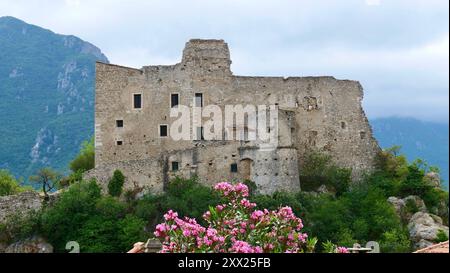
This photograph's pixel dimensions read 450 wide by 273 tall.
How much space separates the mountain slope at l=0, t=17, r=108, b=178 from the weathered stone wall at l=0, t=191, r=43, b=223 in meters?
10.1

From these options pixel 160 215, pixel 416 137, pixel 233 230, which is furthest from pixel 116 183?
pixel 416 137

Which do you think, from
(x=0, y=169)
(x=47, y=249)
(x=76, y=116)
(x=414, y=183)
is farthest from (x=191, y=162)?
(x=76, y=116)

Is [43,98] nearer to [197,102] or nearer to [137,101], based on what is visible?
[137,101]

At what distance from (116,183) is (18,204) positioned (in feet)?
14.5

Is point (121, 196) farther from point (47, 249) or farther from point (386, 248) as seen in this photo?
point (386, 248)

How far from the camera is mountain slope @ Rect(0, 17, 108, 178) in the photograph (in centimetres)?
4872

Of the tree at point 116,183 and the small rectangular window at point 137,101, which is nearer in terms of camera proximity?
the tree at point 116,183

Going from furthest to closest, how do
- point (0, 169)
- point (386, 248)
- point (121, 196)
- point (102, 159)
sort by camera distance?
point (0, 169) → point (102, 159) → point (121, 196) → point (386, 248)

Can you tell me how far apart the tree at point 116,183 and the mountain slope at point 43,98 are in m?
11.3

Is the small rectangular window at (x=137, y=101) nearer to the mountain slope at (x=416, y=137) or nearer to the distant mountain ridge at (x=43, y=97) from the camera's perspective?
the distant mountain ridge at (x=43, y=97)

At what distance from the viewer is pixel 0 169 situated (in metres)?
48.5

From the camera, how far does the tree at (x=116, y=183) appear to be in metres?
38.2

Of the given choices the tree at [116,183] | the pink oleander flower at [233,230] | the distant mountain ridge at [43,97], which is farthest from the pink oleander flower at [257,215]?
the distant mountain ridge at [43,97]
